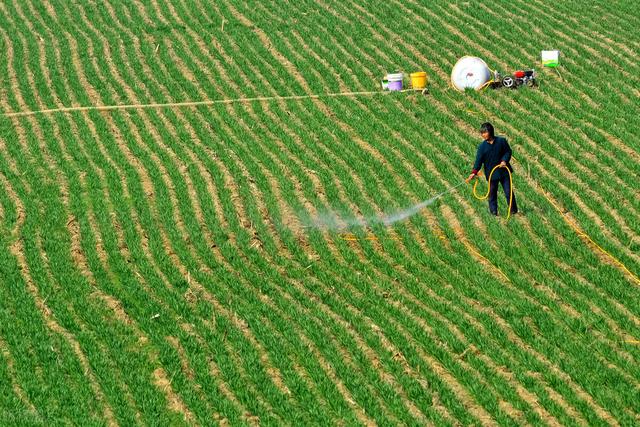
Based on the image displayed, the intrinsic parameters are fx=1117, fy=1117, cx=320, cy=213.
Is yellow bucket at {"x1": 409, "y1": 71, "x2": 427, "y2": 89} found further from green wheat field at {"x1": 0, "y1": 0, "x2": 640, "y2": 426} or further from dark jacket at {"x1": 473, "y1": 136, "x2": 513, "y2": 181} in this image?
dark jacket at {"x1": 473, "y1": 136, "x2": 513, "y2": 181}

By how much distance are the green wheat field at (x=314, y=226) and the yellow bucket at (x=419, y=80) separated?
544mm

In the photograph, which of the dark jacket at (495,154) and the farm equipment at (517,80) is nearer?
the dark jacket at (495,154)

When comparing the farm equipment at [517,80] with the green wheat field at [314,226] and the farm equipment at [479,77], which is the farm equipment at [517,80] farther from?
the green wheat field at [314,226]

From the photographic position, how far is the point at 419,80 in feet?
78.4

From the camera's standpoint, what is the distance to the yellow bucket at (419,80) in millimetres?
23859

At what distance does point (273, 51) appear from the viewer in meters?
27.5

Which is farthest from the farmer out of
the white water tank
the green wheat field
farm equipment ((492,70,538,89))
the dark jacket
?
farm equipment ((492,70,538,89))

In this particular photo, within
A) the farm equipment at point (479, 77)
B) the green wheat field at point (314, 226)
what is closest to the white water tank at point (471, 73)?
the farm equipment at point (479, 77)

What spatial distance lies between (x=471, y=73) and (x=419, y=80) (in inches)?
43.7

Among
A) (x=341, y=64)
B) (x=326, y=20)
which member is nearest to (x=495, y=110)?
(x=341, y=64)

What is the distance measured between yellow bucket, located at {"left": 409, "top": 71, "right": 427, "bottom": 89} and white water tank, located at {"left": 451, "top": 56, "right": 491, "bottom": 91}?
68 centimetres

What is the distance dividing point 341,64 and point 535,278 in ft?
41.8

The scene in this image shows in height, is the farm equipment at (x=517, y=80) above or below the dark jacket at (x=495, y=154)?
below

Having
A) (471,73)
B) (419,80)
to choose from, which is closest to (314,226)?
(419,80)
